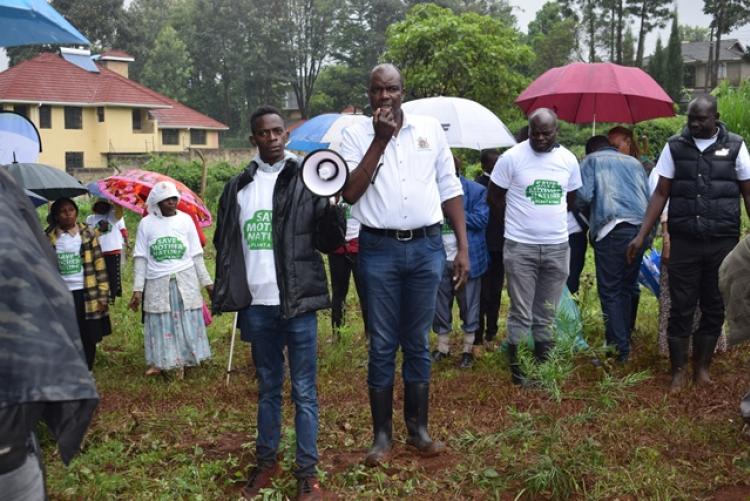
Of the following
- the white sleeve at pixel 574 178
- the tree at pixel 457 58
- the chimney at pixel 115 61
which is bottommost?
the white sleeve at pixel 574 178

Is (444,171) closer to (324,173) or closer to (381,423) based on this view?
(324,173)

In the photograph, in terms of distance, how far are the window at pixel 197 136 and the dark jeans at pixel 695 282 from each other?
45.6 meters

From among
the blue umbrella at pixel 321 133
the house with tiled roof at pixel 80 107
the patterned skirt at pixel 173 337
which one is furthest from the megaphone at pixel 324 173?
the house with tiled roof at pixel 80 107

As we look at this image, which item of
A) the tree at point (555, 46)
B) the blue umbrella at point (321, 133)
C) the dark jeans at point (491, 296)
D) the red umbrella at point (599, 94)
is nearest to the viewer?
the dark jeans at point (491, 296)

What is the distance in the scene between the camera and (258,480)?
4.40m

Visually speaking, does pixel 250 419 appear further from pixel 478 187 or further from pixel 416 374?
pixel 478 187

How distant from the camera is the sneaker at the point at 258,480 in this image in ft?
14.2

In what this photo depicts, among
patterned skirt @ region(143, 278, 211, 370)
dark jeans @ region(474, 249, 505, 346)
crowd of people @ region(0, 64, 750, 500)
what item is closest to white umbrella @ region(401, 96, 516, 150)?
crowd of people @ region(0, 64, 750, 500)

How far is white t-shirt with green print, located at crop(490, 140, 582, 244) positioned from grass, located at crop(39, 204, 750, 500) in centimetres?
95

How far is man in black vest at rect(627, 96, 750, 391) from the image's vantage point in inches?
222

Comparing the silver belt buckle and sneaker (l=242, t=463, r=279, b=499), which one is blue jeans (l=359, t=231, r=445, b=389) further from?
sneaker (l=242, t=463, r=279, b=499)

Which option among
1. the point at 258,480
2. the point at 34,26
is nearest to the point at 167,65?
the point at 34,26

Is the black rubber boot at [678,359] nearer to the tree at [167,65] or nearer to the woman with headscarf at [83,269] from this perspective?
the woman with headscarf at [83,269]

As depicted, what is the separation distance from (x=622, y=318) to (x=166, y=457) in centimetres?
381
